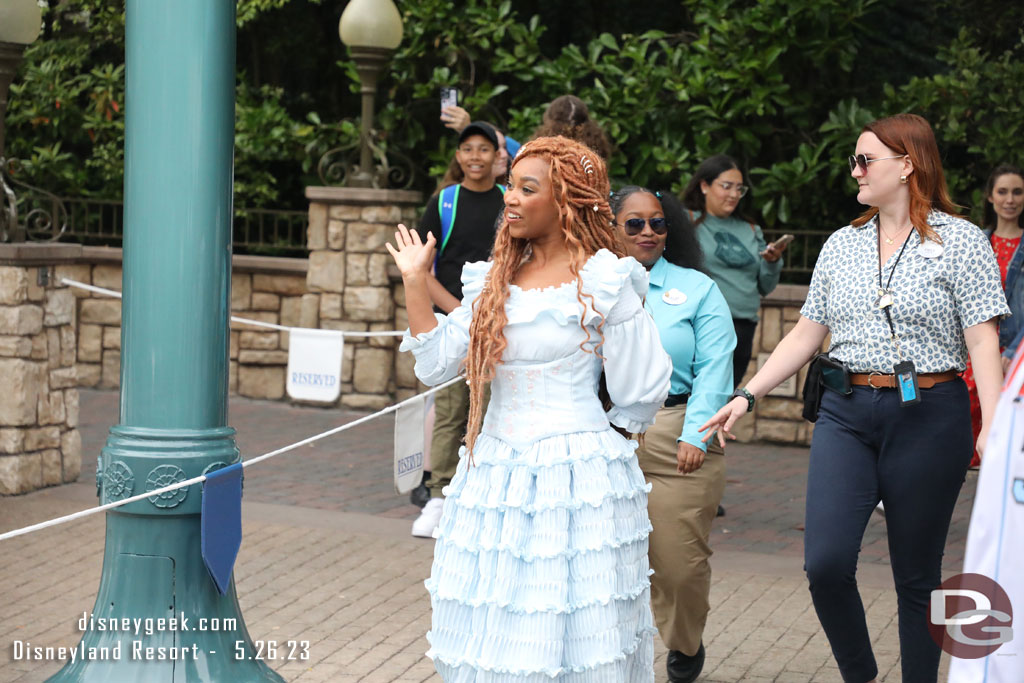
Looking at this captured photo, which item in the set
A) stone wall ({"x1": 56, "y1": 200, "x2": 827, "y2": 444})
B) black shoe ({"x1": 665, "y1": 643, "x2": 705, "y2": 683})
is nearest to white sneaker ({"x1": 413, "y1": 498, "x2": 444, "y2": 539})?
black shoe ({"x1": 665, "y1": 643, "x2": 705, "y2": 683})

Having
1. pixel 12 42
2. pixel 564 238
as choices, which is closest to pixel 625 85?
pixel 12 42

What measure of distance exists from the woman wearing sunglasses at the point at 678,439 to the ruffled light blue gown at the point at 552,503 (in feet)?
2.71

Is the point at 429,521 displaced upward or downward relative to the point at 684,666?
downward

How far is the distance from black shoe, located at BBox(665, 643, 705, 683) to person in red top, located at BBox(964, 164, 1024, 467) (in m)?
2.90

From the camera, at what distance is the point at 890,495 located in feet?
13.6

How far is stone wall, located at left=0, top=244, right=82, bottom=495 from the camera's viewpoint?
7398 millimetres

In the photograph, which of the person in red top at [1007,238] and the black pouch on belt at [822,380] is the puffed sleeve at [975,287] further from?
the person in red top at [1007,238]

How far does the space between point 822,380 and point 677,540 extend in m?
0.76

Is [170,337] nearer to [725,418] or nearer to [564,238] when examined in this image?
[564,238]

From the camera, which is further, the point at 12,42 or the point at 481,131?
the point at 12,42

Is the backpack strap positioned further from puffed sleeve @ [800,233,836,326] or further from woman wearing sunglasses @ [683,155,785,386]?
puffed sleeve @ [800,233,836,326]

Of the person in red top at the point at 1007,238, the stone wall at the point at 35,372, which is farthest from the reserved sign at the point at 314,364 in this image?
the person in red top at the point at 1007,238

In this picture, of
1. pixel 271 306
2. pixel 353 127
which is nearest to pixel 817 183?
pixel 353 127

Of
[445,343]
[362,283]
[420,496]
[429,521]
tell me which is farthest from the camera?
[362,283]
